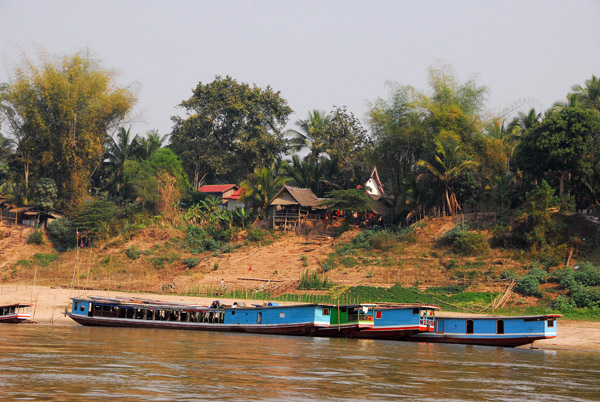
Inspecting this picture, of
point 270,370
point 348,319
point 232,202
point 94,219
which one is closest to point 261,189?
point 232,202

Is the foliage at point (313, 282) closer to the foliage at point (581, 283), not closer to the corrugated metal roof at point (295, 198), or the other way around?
the corrugated metal roof at point (295, 198)

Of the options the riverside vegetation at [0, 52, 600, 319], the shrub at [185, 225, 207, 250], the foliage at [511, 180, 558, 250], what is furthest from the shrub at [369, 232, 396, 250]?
the shrub at [185, 225, 207, 250]

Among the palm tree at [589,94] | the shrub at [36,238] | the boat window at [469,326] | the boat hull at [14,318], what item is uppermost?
the palm tree at [589,94]

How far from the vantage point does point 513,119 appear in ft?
168

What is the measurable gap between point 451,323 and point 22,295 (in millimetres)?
24531

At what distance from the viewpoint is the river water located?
14.0m

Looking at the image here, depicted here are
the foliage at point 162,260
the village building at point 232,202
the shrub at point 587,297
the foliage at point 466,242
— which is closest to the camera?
the shrub at point 587,297

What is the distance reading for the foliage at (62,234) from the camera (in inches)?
2063

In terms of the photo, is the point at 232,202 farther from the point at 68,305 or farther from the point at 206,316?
the point at 206,316

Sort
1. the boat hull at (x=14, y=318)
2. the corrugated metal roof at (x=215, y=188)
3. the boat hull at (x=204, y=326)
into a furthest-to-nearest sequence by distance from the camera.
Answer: the corrugated metal roof at (x=215, y=188), the boat hull at (x=14, y=318), the boat hull at (x=204, y=326)

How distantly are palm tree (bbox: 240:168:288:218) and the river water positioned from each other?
91.1 ft

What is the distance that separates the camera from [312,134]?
58.9 meters

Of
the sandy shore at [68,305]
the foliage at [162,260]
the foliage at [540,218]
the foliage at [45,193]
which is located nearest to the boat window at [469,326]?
the sandy shore at [68,305]

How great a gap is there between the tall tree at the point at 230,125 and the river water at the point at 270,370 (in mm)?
35299
